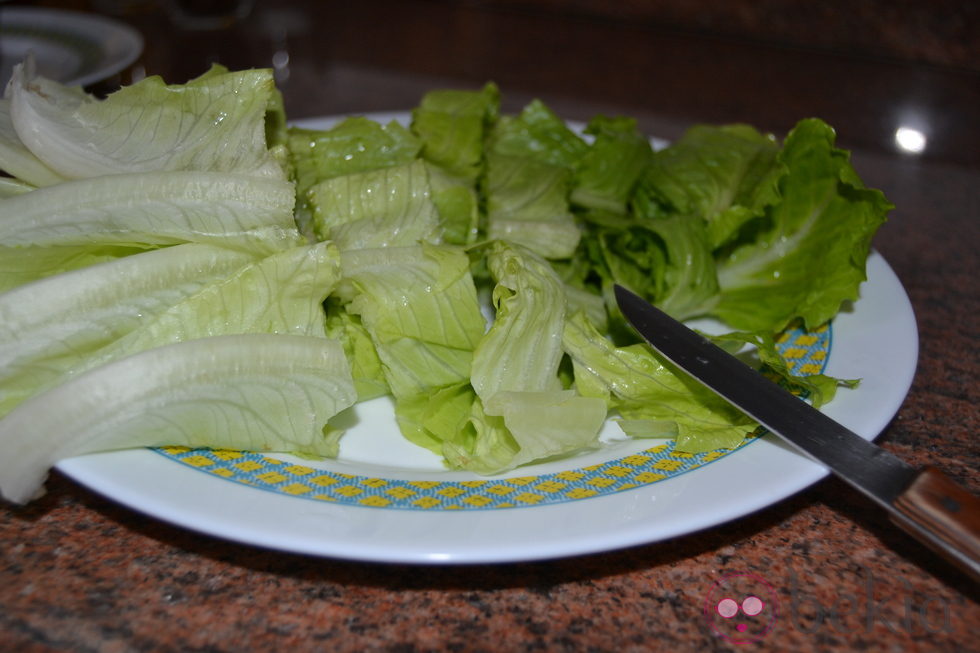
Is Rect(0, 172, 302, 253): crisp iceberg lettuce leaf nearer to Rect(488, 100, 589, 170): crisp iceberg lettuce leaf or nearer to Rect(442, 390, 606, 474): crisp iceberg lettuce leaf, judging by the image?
Rect(442, 390, 606, 474): crisp iceberg lettuce leaf

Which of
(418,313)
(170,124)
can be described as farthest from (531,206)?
(170,124)

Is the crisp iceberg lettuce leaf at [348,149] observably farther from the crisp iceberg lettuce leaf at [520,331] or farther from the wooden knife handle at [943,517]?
the wooden knife handle at [943,517]

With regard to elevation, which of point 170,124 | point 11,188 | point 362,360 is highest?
point 170,124

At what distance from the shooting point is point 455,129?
71.6 inches

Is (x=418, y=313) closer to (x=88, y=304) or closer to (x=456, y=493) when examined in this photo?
(x=456, y=493)

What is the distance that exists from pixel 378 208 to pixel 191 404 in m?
0.56

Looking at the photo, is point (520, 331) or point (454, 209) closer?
point (520, 331)

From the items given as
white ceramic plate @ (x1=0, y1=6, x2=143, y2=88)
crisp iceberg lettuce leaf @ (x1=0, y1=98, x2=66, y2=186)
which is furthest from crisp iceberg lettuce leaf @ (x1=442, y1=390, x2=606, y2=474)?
Answer: white ceramic plate @ (x1=0, y1=6, x2=143, y2=88)

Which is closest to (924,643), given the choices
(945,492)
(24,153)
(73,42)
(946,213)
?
(945,492)

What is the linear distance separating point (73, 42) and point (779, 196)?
7.73 ft

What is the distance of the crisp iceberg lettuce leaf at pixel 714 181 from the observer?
1.62 meters

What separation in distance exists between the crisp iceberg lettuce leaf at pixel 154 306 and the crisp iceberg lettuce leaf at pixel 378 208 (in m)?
0.21

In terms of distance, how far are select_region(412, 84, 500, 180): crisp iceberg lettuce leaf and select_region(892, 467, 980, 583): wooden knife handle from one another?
3.51 ft

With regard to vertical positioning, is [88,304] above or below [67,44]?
below
